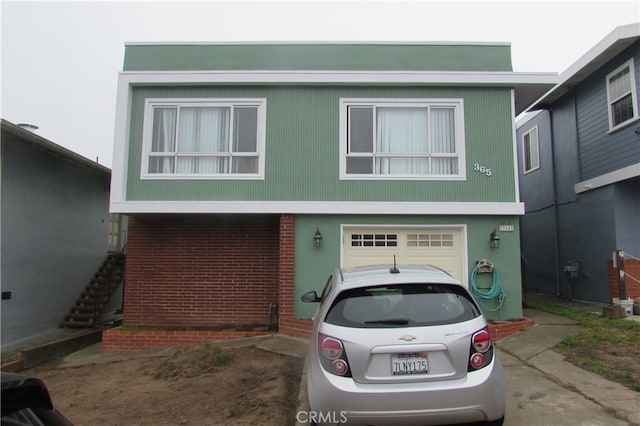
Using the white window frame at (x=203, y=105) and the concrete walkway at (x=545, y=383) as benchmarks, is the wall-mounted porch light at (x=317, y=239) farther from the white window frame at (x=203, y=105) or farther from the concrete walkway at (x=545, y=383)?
the concrete walkway at (x=545, y=383)

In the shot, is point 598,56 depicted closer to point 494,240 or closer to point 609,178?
point 609,178

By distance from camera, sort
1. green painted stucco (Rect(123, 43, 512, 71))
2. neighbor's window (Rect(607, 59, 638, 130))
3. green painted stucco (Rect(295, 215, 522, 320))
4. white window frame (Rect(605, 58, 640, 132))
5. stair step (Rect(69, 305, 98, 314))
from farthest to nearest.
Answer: stair step (Rect(69, 305, 98, 314)) → neighbor's window (Rect(607, 59, 638, 130)) → white window frame (Rect(605, 58, 640, 132)) → green painted stucco (Rect(123, 43, 512, 71)) → green painted stucco (Rect(295, 215, 522, 320))

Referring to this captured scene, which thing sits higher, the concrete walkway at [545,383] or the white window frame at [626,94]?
the white window frame at [626,94]

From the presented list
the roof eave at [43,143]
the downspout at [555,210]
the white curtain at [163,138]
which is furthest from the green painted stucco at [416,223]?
the roof eave at [43,143]

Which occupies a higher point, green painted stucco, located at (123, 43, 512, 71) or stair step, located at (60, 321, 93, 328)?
green painted stucco, located at (123, 43, 512, 71)

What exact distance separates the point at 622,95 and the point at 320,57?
692cm

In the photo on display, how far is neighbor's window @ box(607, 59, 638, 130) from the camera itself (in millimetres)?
9507

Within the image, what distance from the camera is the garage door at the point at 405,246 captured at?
8.52 meters

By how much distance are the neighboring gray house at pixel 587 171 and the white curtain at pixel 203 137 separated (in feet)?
28.1

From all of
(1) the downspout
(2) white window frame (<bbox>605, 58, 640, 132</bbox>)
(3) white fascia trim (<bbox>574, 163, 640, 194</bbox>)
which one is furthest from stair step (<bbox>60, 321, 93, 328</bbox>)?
(2) white window frame (<bbox>605, 58, 640, 132</bbox>)

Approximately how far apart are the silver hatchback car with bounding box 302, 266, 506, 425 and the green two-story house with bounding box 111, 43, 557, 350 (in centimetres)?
462

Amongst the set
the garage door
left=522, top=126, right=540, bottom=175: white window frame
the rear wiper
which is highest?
left=522, top=126, right=540, bottom=175: white window frame

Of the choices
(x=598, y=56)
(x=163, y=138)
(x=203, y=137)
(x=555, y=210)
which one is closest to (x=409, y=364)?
(x=203, y=137)

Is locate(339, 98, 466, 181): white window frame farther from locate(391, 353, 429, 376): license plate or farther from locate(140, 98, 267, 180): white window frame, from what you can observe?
locate(391, 353, 429, 376): license plate
